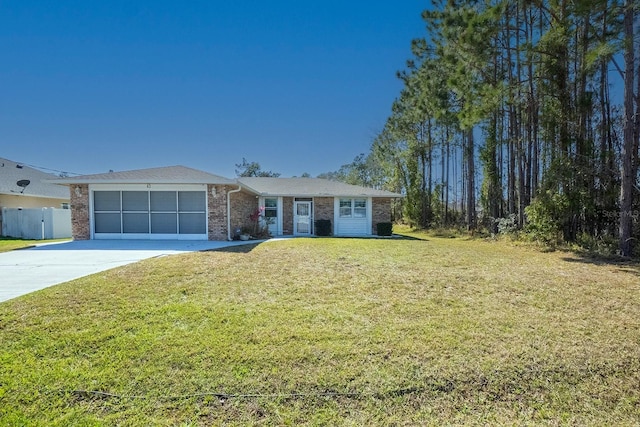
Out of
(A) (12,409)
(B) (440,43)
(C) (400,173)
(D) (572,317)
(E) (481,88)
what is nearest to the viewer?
(A) (12,409)

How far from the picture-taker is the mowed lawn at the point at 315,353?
8.38 ft

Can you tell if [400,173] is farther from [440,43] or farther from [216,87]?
[216,87]

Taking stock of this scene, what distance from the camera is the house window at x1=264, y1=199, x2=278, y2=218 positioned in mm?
17359

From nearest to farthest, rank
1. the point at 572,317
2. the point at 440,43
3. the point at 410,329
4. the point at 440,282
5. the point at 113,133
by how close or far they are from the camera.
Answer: the point at 410,329 < the point at 572,317 < the point at 440,282 < the point at 440,43 < the point at 113,133

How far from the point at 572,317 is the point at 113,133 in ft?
99.3

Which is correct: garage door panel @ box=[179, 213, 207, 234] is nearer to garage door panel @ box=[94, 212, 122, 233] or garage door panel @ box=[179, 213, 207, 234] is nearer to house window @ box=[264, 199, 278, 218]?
garage door panel @ box=[94, 212, 122, 233]

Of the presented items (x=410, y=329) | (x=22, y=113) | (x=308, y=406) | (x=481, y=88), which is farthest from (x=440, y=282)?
(x=22, y=113)

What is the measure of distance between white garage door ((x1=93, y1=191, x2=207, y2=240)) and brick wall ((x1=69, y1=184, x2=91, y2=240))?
0.95 feet

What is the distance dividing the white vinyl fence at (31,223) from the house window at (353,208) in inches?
591

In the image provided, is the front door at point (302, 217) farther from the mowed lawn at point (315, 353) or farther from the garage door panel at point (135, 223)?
the mowed lawn at point (315, 353)

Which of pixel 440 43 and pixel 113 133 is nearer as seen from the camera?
pixel 440 43

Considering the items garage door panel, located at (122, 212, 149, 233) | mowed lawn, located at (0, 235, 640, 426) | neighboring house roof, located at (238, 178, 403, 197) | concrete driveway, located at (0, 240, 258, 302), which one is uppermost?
neighboring house roof, located at (238, 178, 403, 197)

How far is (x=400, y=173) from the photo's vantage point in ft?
87.9

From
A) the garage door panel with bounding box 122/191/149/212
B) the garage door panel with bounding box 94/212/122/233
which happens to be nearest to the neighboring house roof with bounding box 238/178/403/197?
the garage door panel with bounding box 122/191/149/212
